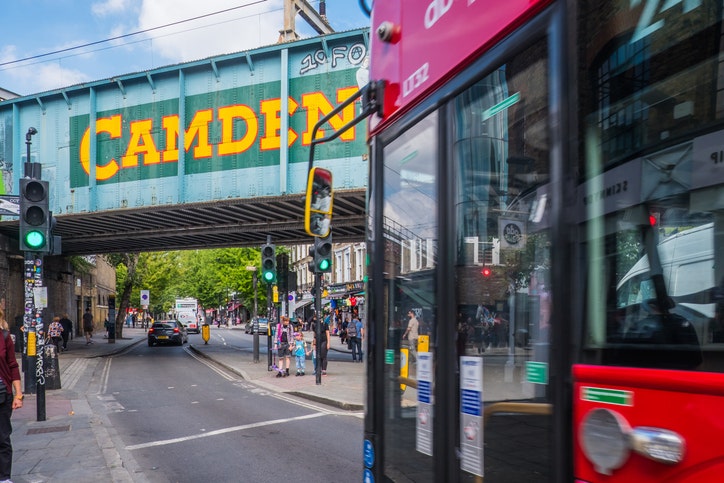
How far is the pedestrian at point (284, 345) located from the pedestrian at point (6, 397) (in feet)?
34.5

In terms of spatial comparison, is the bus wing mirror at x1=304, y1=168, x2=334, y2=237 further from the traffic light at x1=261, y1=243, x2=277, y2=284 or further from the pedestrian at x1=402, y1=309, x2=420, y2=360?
the traffic light at x1=261, y1=243, x2=277, y2=284

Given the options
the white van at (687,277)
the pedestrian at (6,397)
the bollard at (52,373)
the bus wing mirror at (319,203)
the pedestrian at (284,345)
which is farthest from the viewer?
the pedestrian at (284,345)

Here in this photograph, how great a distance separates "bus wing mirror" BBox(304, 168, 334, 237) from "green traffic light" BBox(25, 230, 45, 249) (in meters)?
7.35

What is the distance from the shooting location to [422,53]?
9.89ft

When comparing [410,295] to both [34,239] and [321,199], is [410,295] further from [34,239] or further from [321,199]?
[34,239]

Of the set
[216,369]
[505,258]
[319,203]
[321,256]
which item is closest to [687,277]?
[505,258]

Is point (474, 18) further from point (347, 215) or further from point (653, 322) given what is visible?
point (347, 215)

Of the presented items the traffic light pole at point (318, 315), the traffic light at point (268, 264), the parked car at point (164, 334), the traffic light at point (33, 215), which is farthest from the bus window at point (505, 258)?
the parked car at point (164, 334)

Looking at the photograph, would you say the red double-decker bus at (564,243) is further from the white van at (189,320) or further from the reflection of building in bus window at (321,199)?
the white van at (189,320)

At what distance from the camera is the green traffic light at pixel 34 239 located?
955 cm

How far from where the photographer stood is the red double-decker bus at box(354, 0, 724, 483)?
1.57 metres

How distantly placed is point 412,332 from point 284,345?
13759 mm

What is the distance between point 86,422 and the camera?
9641 millimetres

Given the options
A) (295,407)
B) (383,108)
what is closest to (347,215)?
Answer: (295,407)
